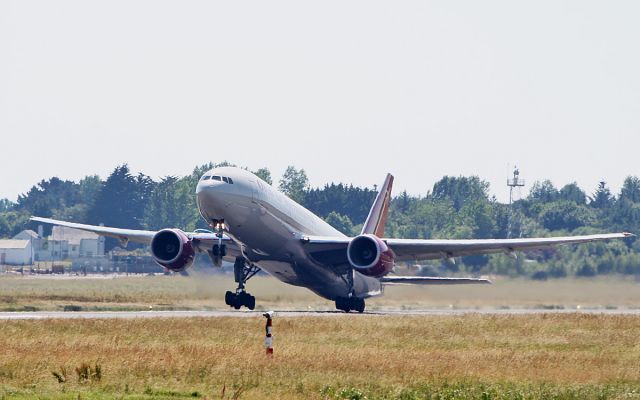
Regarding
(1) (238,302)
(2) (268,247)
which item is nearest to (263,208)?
(2) (268,247)

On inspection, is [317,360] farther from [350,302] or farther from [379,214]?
[379,214]

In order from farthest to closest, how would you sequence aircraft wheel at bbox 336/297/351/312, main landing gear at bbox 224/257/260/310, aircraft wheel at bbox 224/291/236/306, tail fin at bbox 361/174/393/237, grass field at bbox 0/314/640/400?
tail fin at bbox 361/174/393/237 < aircraft wheel at bbox 336/297/351/312 < aircraft wheel at bbox 224/291/236/306 < main landing gear at bbox 224/257/260/310 < grass field at bbox 0/314/640/400

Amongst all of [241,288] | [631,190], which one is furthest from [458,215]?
[241,288]

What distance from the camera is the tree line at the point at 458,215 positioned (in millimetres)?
61281

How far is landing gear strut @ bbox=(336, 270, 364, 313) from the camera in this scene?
49.5m

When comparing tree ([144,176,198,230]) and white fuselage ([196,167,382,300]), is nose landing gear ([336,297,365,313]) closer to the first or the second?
white fuselage ([196,167,382,300])

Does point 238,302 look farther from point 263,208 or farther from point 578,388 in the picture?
point 578,388

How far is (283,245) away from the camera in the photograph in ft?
154

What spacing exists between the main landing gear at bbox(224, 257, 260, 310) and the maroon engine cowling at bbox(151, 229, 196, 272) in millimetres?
1817

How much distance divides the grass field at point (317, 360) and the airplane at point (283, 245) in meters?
6.97

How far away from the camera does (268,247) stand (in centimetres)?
4656

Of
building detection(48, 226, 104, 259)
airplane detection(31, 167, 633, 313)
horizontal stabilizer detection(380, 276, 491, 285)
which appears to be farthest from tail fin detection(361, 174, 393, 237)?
building detection(48, 226, 104, 259)

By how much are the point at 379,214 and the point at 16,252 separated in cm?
10958

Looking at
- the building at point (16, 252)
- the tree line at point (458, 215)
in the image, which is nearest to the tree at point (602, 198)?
the tree line at point (458, 215)
